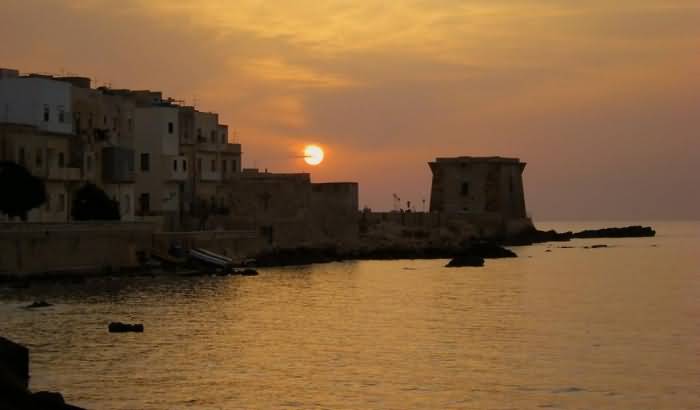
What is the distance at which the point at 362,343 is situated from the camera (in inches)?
1204

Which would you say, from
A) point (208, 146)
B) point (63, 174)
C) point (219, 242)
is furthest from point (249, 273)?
point (208, 146)

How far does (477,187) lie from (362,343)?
57.9 m

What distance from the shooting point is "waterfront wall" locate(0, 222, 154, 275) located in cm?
4297

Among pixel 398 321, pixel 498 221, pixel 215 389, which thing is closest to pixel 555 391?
pixel 215 389

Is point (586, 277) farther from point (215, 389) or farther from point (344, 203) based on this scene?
point (215, 389)

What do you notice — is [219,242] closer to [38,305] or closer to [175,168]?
[175,168]

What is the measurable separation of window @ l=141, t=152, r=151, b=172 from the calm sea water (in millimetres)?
11904

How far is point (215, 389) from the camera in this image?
23.4 metres

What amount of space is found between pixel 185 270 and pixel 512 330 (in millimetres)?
20973

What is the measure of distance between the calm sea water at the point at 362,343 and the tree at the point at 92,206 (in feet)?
16.7

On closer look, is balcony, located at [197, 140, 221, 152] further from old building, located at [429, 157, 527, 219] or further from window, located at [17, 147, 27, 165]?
old building, located at [429, 157, 527, 219]

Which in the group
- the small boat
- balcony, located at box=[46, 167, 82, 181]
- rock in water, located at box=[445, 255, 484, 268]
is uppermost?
balcony, located at box=[46, 167, 82, 181]

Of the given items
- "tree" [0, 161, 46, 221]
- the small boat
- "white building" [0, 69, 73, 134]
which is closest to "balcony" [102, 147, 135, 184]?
"white building" [0, 69, 73, 134]

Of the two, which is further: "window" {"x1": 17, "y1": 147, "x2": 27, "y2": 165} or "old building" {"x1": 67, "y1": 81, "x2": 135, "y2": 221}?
"old building" {"x1": 67, "y1": 81, "x2": 135, "y2": 221}
